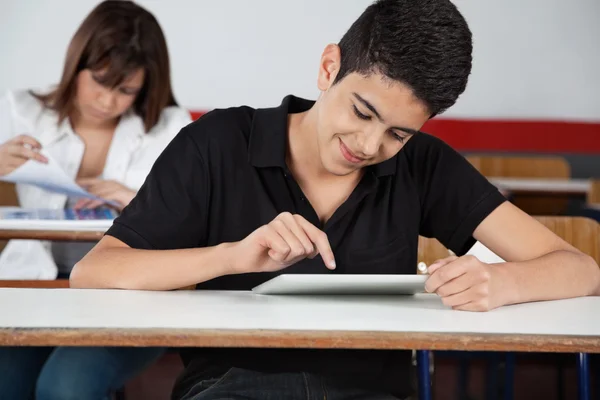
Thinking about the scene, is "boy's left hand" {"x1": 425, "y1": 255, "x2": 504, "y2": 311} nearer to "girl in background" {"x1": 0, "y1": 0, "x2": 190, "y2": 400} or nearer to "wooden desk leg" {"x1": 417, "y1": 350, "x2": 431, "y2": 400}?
"wooden desk leg" {"x1": 417, "y1": 350, "x2": 431, "y2": 400}

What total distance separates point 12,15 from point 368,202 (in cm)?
385

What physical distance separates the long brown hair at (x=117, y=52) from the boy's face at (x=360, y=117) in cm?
135

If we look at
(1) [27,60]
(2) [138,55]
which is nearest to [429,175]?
(2) [138,55]

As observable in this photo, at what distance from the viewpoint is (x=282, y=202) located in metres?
1.49

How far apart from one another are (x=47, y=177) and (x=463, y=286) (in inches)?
54.4

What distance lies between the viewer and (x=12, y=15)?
4.85 meters

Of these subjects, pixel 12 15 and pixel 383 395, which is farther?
pixel 12 15

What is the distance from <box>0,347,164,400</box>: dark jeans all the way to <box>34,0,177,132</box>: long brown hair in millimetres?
1455

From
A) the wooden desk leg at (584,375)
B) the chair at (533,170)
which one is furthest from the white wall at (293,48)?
the wooden desk leg at (584,375)

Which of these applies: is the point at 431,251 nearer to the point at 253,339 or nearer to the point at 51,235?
the point at 51,235

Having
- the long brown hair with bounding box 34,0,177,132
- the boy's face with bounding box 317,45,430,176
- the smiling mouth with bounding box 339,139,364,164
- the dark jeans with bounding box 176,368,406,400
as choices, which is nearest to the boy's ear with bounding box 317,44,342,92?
the boy's face with bounding box 317,45,430,176

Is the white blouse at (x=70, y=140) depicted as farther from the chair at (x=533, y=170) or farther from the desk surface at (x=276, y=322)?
the chair at (x=533, y=170)

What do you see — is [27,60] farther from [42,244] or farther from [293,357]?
[293,357]

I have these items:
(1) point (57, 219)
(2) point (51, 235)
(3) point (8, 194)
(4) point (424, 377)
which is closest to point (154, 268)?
(4) point (424, 377)
